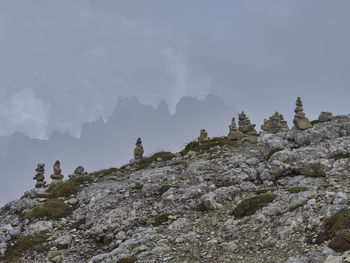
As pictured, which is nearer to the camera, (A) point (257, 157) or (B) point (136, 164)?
(A) point (257, 157)

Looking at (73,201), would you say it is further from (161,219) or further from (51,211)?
(161,219)

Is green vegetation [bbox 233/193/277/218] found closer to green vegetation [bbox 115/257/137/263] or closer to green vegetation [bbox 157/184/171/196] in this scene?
green vegetation [bbox 115/257/137/263]

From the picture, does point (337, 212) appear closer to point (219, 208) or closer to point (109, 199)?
point (219, 208)

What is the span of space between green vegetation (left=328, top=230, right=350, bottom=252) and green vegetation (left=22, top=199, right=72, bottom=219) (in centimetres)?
2020

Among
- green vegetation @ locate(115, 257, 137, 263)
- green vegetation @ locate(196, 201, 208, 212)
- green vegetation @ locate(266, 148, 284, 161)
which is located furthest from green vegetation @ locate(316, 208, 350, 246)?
green vegetation @ locate(266, 148, 284, 161)

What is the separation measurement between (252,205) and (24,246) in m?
15.7

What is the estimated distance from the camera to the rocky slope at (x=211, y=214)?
1212 centimetres

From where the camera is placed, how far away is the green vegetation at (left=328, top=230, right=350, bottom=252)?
32.3 ft

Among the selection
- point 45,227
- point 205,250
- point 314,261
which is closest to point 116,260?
point 205,250

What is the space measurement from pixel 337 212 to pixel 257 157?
1441 centimetres

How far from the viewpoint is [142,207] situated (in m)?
20.2

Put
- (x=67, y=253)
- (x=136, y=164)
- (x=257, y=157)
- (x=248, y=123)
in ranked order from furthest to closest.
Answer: (x=248, y=123), (x=136, y=164), (x=257, y=157), (x=67, y=253)

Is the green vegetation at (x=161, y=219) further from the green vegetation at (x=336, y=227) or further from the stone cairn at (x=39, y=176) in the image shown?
the stone cairn at (x=39, y=176)

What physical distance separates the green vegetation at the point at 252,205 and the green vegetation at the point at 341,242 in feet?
17.6
